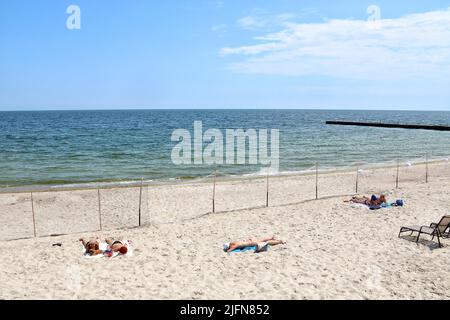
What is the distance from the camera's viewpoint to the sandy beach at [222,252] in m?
7.67

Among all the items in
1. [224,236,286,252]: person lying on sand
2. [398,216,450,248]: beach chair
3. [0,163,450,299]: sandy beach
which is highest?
[398,216,450,248]: beach chair

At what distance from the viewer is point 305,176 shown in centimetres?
2402

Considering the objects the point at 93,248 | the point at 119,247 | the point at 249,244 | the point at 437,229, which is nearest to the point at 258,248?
the point at 249,244

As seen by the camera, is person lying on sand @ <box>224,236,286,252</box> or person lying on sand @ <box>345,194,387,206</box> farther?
person lying on sand @ <box>345,194,387,206</box>

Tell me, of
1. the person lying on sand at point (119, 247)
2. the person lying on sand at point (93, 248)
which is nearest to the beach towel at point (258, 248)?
the person lying on sand at point (119, 247)

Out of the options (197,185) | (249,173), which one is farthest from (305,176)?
(197,185)

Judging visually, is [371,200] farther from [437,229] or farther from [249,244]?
[249,244]

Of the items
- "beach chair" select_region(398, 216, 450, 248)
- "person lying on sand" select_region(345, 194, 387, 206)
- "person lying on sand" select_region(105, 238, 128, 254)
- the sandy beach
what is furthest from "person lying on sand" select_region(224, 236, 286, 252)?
"person lying on sand" select_region(345, 194, 387, 206)

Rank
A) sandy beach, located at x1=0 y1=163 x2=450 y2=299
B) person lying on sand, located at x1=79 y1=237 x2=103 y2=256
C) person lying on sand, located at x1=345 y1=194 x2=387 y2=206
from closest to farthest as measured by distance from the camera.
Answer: sandy beach, located at x1=0 y1=163 x2=450 y2=299
person lying on sand, located at x1=79 y1=237 x2=103 y2=256
person lying on sand, located at x1=345 y1=194 x2=387 y2=206

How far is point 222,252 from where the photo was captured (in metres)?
9.91

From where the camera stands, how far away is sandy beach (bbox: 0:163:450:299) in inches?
302

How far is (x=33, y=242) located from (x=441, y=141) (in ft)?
169

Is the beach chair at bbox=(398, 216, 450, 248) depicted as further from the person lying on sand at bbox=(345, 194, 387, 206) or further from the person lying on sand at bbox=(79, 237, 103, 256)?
the person lying on sand at bbox=(79, 237, 103, 256)

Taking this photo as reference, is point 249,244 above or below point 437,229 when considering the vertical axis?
below
